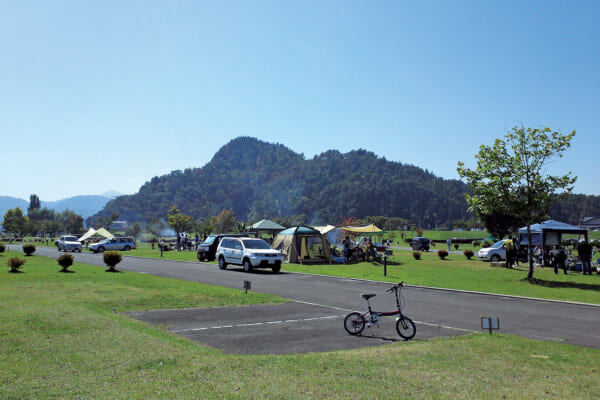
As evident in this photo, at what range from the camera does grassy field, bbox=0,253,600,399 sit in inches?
217

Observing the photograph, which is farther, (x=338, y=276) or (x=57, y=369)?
(x=338, y=276)

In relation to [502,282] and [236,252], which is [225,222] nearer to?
[236,252]

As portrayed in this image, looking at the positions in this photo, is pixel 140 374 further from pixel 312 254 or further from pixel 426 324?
pixel 312 254

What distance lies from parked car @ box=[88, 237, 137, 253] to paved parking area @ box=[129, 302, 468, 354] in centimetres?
3715

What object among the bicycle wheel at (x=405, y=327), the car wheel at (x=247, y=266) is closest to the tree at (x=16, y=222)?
the car wheel at (x=247, y=266)

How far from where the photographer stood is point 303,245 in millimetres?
32094

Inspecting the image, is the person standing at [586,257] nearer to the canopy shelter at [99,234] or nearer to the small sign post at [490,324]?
the small sign post at [490,324]

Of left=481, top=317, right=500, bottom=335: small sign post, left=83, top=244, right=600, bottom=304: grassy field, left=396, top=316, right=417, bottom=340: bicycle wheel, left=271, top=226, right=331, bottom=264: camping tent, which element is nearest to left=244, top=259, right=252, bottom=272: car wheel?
left=83, top=244, right=600, bottom=304: grassy field

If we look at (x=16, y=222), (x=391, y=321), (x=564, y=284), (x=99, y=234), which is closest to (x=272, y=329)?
(x=391, y=321)

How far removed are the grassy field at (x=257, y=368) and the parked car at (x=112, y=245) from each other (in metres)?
37.8

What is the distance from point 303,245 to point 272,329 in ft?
72.8

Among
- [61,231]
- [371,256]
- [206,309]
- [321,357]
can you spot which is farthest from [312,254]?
[61,231]

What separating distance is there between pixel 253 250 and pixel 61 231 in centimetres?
13439

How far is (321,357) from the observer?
7305mm
